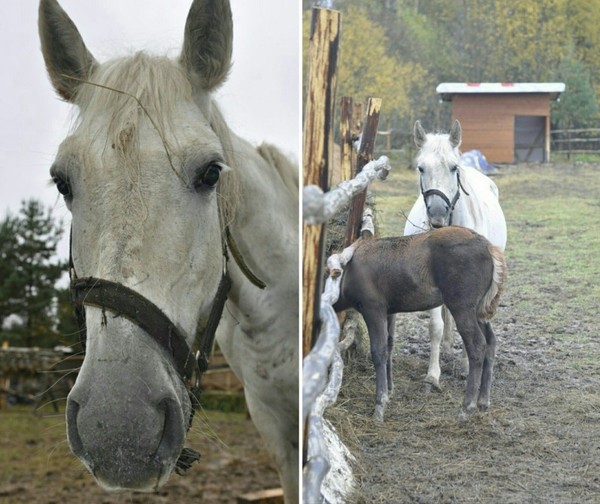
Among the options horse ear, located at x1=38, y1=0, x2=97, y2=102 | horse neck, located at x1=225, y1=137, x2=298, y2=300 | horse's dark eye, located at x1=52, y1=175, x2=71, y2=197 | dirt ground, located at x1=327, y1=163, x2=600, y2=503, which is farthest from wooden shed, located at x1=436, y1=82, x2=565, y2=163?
horse's dark eye, located at x1=52, y1=175, x2=71, y2=197

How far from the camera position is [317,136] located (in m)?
1.83

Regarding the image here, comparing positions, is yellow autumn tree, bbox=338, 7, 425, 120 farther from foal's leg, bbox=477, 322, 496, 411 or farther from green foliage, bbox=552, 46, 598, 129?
foal's leg, bbox=477, 322, 496, 411

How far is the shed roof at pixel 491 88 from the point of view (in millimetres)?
2082

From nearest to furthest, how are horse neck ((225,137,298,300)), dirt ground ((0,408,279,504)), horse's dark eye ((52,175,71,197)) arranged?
horse's dark eye ((52,175,71,197))
horse neck ((225,137,298,300))
dirt ground ((0,408,279,504))

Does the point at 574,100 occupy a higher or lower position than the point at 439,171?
higher

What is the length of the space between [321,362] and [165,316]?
1.59ft

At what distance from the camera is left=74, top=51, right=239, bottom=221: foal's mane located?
140cm

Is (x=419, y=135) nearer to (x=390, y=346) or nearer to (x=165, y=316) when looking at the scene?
(x=390, y=346)

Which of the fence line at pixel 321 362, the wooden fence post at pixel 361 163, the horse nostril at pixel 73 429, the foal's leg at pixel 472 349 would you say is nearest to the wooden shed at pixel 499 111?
the wooden fence post at pixel 361 163

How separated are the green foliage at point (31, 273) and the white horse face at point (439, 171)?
4.16ft

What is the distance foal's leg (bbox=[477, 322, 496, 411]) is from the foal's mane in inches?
37.0

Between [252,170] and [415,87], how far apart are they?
2.20ft

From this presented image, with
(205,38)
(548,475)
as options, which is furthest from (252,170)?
(548,475)

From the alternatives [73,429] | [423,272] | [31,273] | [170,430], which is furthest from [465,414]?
[31,273]
